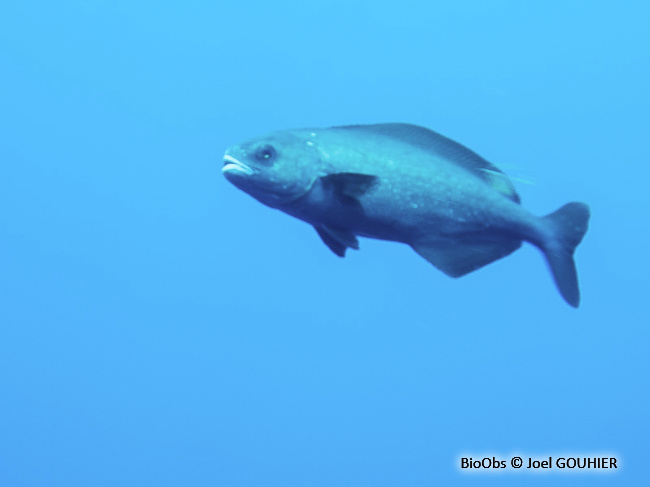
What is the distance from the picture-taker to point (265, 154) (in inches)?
141

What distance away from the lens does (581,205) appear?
4.00m

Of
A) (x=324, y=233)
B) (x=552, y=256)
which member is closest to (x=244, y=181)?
(x=324, y=233)

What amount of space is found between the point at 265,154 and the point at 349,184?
0.49 m

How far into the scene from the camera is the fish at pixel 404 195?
3.56m

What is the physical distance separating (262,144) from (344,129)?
51 cm

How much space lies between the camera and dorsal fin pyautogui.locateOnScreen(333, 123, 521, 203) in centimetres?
387

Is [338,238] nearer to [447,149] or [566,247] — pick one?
[447,149]

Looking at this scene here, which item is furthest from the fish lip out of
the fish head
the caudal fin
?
the caudal fin

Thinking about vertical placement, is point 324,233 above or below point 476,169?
below

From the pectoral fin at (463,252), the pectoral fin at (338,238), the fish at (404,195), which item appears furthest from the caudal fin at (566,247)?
the pectoral fin at (338,238)

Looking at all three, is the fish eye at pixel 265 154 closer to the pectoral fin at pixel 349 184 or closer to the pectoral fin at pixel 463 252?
the pectoral fin at pixel 349 184

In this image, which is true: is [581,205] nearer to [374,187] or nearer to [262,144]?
[374,187]

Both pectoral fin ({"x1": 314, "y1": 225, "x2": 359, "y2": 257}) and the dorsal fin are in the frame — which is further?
the dorsal fin

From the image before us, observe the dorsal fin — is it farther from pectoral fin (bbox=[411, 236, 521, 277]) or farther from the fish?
pectoral fin (bbox=[411, 236, 521, 277])
